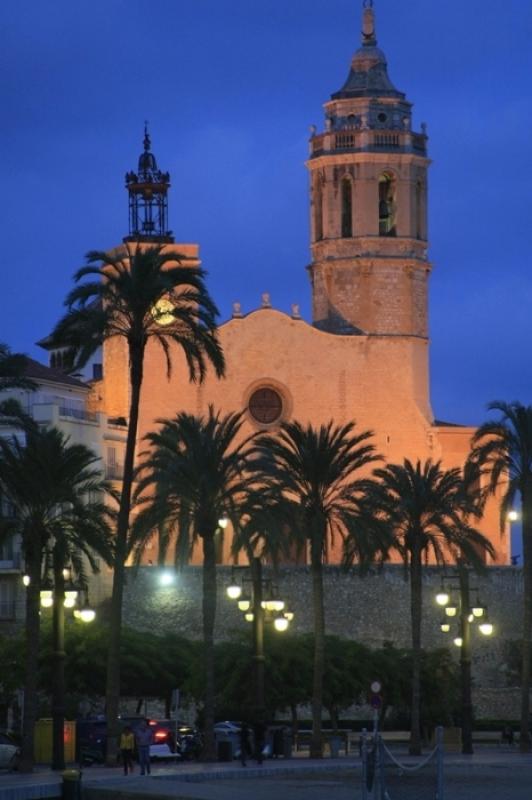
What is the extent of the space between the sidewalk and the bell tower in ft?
122

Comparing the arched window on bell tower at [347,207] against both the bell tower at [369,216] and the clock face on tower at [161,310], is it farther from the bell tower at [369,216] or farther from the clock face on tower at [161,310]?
the clock face on tower at [161,310]

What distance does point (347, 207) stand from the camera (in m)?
98.1

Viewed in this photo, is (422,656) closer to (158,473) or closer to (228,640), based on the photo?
(228,640)

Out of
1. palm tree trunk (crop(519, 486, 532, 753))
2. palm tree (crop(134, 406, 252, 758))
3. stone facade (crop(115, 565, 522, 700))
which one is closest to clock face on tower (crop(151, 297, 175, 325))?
palm tree (crop(134, 406, 252, 758))

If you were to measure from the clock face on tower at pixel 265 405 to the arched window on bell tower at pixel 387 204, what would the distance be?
8.13 m

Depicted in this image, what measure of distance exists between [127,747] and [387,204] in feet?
171

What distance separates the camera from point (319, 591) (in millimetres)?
59906

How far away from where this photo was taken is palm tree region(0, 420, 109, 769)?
173 feet

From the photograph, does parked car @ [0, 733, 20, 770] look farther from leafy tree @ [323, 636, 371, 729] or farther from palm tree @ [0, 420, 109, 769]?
leafy tree @ [323, 636, 371, 729]

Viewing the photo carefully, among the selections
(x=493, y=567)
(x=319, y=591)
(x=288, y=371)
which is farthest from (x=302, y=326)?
(x=319, y=591)

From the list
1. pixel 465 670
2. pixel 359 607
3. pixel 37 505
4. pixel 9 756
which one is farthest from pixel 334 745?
pixel 359 607

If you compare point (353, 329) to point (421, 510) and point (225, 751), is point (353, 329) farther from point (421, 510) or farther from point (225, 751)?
point (225, 751)

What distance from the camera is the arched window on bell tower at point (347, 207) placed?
97.2 m

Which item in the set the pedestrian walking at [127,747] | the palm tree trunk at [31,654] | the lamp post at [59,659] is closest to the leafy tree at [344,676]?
the lamp post at [59,659]
